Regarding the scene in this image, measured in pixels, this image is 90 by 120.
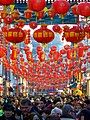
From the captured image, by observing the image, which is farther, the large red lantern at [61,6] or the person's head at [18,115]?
the large red lantern at [61,6]

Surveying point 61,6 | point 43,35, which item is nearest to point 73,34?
point 43,35

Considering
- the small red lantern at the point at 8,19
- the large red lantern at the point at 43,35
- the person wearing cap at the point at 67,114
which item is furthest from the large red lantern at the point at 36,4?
the small red lantern at the point at 8,19

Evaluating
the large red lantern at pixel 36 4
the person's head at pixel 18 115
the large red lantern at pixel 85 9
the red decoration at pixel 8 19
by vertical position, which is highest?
the large red lantern at pixel 36 4

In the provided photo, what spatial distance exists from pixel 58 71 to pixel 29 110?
155ft

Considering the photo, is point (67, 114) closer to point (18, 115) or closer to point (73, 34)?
point (18, 115)

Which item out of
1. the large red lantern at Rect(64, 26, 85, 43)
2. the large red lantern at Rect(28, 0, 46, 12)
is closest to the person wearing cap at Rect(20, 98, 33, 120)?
the large red lantern at Rect(28, 0, 46, 12)

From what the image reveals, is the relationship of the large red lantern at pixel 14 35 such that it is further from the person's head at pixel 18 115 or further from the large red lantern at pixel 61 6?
the person's head at pixel 18 115

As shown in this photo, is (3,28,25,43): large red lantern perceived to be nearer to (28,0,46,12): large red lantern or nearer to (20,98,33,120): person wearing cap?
(28,0,46,12): large red lantern

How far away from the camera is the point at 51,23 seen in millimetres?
27484

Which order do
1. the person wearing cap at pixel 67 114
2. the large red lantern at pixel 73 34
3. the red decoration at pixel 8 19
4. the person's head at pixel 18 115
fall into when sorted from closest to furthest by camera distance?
1. the person's head at pixel 18 115
2. the person wearing cap at pixel 67 114
3. the large red lantern at pixel 73 34
4. the red decoration at pixel 8 19

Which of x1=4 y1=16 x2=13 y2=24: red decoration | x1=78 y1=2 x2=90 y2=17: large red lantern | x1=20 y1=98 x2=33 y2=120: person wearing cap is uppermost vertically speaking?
x1=78 y1=2 x2=90 y2=17: large red lantern

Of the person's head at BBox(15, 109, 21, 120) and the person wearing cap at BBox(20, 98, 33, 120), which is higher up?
the person wearing cap at BBox(20, 98, 33, 120)

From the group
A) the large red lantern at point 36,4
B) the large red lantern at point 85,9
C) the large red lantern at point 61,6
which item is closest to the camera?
the large red lantern at point 36,4

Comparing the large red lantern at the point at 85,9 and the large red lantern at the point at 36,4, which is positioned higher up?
the large red lantern at the point at 36,4
